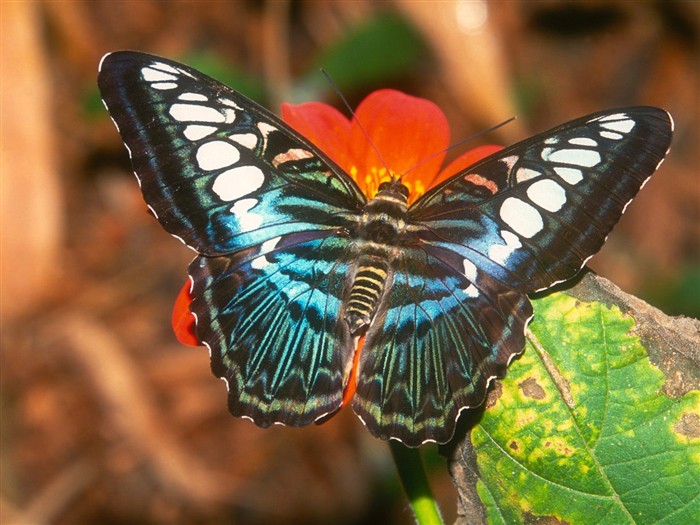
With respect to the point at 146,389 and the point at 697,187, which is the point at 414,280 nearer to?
the point at 146,389

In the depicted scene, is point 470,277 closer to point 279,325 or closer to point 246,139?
point 279,325

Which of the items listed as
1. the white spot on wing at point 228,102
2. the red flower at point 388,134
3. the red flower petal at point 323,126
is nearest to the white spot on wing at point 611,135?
the red flower at point 388,134

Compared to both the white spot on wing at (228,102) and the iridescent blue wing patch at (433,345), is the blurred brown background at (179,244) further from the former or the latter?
the white spot on wing at (228,102)

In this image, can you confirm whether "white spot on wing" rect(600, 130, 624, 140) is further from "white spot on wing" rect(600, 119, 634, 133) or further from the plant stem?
the plant stem

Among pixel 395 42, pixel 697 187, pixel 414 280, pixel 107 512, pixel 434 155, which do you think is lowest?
pixel 697 187

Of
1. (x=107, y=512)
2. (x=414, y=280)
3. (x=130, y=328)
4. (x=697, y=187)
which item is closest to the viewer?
(x=414, y=280)

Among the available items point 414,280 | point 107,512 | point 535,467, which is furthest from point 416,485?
point 107,512

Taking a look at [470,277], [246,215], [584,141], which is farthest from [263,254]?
[584,141]
